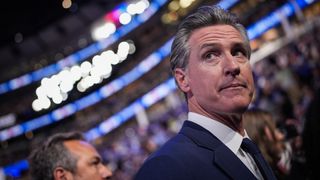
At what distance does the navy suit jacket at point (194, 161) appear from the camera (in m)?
1.79

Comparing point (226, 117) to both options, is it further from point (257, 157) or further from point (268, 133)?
point (268, 133)

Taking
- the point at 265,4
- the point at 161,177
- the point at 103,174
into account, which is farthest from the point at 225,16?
the point at 265,4

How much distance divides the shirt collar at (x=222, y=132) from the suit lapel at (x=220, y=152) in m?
0.03

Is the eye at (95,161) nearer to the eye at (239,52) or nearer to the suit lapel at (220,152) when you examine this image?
the suit lapel at (220,152)

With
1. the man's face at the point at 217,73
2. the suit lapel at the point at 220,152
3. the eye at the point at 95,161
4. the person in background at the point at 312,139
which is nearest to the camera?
the suit lapel at the point at 220,152

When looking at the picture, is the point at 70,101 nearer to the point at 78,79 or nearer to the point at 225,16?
the point at 78,79

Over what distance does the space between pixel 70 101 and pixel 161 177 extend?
34895 millimetres

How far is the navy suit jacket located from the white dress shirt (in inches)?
1.4

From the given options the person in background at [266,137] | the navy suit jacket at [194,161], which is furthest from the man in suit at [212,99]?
the person in background at [266,137]

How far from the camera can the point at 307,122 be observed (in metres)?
2.86

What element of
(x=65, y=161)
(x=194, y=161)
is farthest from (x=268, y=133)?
(x=194, y=161)

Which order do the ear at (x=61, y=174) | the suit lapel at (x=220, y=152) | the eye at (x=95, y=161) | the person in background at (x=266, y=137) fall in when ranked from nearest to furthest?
1. the suit lapel at (x=220, y=152)
2. the ear at (x=61, y=174)
3. the eye at (x=95, y=161)
4. the person in background at (x=266, y=137)

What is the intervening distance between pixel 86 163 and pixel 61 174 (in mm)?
227

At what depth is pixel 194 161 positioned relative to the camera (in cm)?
187
